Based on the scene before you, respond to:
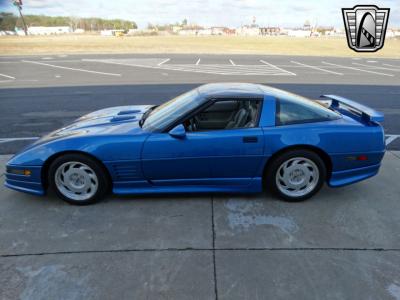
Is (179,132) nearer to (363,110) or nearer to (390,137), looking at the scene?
(363,110)

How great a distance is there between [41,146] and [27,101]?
270 inches

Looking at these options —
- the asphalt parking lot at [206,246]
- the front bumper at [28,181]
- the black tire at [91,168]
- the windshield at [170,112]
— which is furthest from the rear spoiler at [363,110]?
the front bumper at [28,181]

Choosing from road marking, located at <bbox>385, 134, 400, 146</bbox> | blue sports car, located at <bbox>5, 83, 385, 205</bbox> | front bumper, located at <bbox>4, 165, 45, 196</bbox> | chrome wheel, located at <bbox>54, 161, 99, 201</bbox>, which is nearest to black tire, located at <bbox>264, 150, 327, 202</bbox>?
blue sports car, located at <bbox>5, 83, 385, 205</bbox>

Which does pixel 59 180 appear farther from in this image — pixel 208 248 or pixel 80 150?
pixel 208 248

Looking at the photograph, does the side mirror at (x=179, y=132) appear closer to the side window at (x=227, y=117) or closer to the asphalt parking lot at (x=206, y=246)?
the side window at (x=227, y=117)

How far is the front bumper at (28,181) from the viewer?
138 inches

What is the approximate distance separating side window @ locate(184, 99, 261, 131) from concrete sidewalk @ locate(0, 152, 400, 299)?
795 millimetres

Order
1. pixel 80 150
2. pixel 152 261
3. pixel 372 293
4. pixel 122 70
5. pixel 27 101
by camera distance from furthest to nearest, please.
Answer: pixel 122 70 < pixel 27 101 < pixel 80 150 < pixel 152 261 < pixel 372 293

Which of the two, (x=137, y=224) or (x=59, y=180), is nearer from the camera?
(x=137, y=224)

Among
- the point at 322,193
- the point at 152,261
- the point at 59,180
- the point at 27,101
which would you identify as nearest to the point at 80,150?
the point at 59,180

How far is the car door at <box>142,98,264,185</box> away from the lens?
11.3ft

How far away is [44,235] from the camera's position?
122 inches

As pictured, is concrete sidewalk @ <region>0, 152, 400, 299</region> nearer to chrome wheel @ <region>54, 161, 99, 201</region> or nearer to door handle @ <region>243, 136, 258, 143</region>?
chrome wheel @ <region>54, 161, 99, 201</region>

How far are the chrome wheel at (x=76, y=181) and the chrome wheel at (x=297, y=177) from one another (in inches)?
76.1
